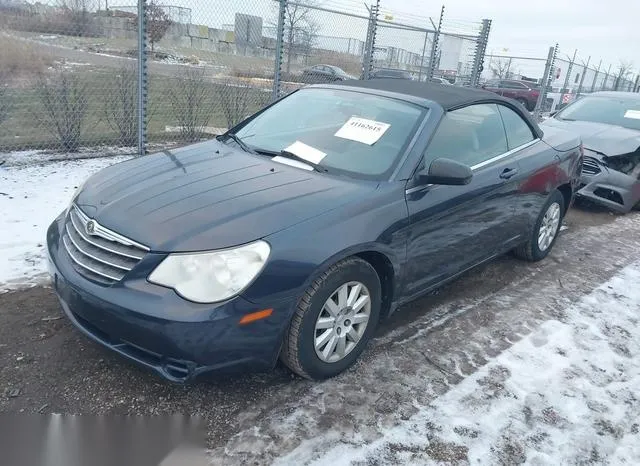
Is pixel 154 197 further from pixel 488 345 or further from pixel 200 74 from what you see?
pixel 200 74

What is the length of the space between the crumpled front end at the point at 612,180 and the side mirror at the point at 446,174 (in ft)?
14.5

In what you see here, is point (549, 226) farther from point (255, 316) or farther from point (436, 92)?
point (255, 316)

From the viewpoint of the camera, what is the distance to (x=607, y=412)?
2861 mm

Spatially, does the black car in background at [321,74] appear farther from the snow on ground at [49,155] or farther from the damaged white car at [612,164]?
the damaged white car at [612,164]

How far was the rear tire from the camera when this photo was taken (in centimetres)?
468

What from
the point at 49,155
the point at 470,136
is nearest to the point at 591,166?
the point at 470,136

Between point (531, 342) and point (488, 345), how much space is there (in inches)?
12.7

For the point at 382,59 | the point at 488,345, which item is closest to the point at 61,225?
the point at 488,345

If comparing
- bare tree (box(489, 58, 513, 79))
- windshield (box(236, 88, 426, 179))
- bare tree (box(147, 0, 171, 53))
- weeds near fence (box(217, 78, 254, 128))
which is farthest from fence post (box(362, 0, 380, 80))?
bare tree (box(489, 58, 513, 79))

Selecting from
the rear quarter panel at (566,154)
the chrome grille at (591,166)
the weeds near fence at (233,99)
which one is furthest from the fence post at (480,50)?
the rear quarter panel at (566,154)

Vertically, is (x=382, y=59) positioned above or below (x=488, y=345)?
above

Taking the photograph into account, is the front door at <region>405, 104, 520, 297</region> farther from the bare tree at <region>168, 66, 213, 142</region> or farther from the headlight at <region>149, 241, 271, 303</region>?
the bare tree at <region>168, 66, 213, 142</region>

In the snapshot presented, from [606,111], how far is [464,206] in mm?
5673

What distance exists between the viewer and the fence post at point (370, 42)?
9586 millimetres
